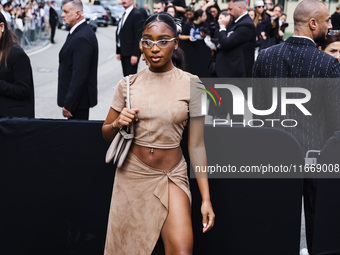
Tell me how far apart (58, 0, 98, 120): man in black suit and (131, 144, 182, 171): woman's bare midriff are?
2.78 m

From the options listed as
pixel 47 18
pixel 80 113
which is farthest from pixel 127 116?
pixel 47 18

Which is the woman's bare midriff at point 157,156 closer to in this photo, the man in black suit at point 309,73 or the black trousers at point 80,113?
the man in black suit at point 309,73

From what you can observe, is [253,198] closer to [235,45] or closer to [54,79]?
[235,45]

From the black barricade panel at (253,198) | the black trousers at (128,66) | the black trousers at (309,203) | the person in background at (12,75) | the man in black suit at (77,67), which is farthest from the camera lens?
the black trousers at (128,66)

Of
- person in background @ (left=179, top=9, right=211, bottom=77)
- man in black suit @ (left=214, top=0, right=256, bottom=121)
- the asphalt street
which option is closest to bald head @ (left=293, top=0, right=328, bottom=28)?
man in black suit @ (left=214, top=0, right=256, bottom=121)

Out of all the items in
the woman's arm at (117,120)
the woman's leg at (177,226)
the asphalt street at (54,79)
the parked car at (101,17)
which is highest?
the woman's arm at (117,120)

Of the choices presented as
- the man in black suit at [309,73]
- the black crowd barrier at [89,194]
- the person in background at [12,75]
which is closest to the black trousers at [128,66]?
the person in background at [12,75]

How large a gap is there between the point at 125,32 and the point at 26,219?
19.9 feet

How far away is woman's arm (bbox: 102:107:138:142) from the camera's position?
3.46 m

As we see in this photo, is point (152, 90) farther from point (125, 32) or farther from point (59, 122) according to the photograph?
point (125, 32)

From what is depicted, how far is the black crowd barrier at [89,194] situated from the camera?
4199 mm

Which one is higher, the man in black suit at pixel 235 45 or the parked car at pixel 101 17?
the man in black suit at pixel 235 45

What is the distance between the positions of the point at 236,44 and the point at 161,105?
19.0 feet

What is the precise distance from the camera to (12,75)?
539cm
